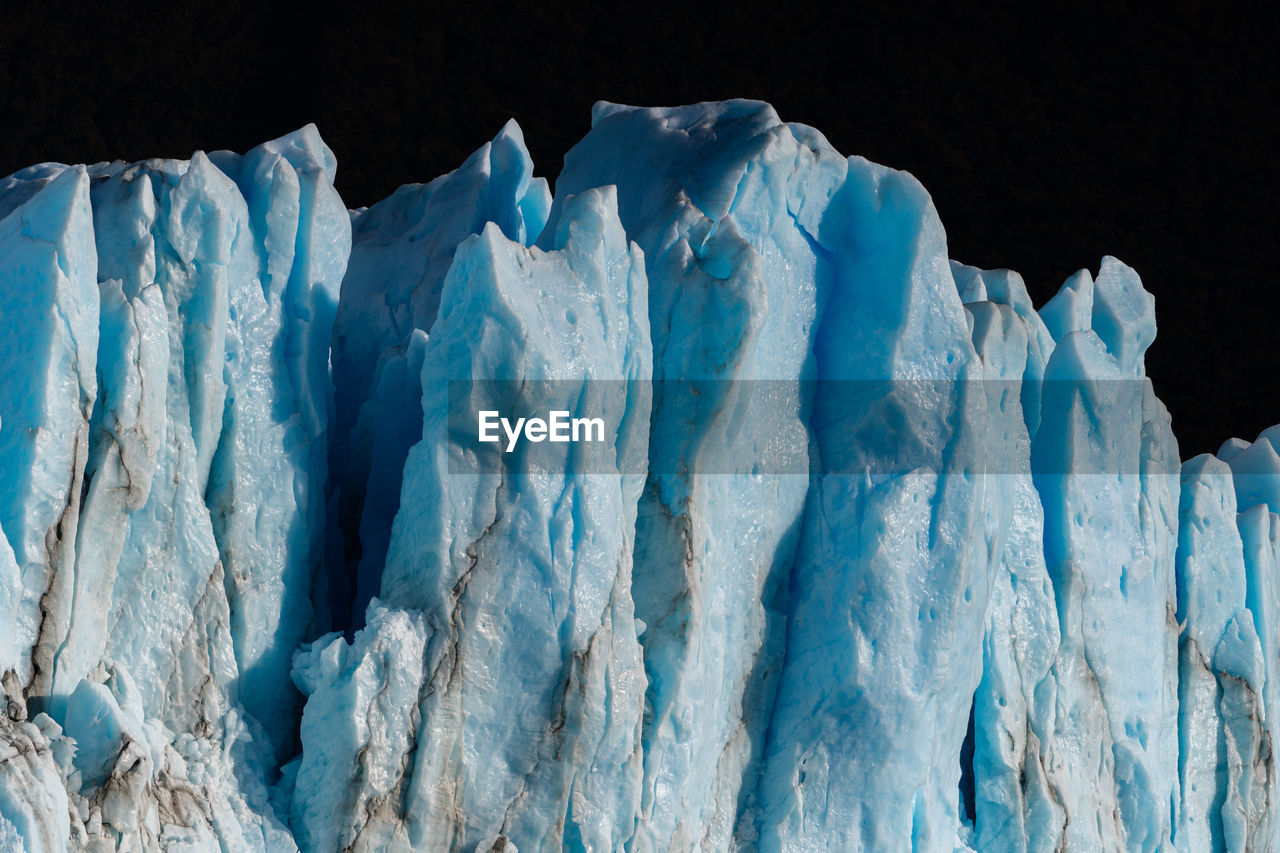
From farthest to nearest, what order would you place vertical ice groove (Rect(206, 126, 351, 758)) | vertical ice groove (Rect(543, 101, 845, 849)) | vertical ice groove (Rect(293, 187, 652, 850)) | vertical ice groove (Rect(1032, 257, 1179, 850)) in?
vertical ice groove (Rect(1032, 257, 1179, 850)) → vertical ice groove (Rect(543, 101, 845, 849)) → vertical ice groove (Rect(206, 126, 351, 758)) → vertical ice groove (Rect(293, 187, 652, 850))

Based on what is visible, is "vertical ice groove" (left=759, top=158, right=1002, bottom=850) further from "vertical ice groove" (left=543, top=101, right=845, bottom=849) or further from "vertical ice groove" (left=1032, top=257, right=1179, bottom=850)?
"vertical ice groove" (left=1032, top=257, right=1179, bottom=850)

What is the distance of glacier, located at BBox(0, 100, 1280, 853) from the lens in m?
4.40

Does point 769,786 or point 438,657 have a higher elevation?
point 438,657

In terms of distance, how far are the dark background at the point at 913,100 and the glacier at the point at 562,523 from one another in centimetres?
663

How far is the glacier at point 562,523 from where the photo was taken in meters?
4.40

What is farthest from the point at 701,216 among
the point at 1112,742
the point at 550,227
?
the point at 1112,742

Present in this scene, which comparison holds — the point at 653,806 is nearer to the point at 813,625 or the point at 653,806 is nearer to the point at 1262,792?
the point at 813,625

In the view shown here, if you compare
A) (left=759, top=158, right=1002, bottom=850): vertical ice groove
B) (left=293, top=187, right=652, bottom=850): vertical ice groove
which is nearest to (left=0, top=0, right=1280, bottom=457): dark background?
(left=759, top=158, right=1002, bottom=850): vertical ice groove

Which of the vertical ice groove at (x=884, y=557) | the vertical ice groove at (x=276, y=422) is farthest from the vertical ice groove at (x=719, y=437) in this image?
the vertical ice groove at (x=276, y=422)

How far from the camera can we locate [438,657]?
468cm

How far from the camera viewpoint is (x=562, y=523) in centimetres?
489

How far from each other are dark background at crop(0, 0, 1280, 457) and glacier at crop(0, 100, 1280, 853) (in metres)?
6.63

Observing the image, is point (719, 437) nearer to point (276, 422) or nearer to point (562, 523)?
point (562, 523)

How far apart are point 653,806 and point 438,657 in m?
0.92
